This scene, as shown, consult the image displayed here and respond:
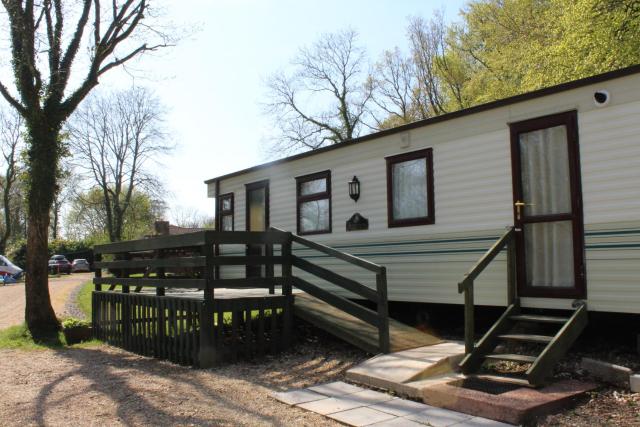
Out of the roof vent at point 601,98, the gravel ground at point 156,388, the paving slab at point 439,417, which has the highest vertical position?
the roof vent at point 601,98

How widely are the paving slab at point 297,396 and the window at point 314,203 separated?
3.77 metres

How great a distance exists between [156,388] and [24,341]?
498 centimetres

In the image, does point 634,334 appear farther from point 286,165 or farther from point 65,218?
point 65,218

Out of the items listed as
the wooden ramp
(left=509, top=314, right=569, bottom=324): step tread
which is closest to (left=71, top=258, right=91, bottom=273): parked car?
the wooden ramp

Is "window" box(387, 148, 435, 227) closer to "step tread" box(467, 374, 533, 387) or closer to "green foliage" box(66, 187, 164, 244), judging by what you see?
"step tread" box(467, 374, 533, 387)

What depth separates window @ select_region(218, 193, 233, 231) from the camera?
35.7 feet

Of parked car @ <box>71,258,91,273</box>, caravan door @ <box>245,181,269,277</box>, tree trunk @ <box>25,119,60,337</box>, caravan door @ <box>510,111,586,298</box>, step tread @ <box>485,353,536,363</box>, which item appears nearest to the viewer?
step tread @ <box>485,353,536,363</box>

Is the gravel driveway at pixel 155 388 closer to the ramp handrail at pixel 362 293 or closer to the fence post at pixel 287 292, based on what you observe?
the fence post at pixel 287 292

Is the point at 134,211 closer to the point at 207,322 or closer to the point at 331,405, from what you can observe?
the point at 207,322

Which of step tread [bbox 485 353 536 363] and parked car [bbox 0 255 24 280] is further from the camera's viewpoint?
parked car [bbox 0 255 24 280]

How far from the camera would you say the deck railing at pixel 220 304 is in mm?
6348

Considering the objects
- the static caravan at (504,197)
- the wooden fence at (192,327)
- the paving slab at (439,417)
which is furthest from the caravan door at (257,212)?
the paving slab at (439,417)

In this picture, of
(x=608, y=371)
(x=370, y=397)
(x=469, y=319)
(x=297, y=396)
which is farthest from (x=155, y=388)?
(x=608, y=371)

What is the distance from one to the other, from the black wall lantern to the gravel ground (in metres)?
2.10
